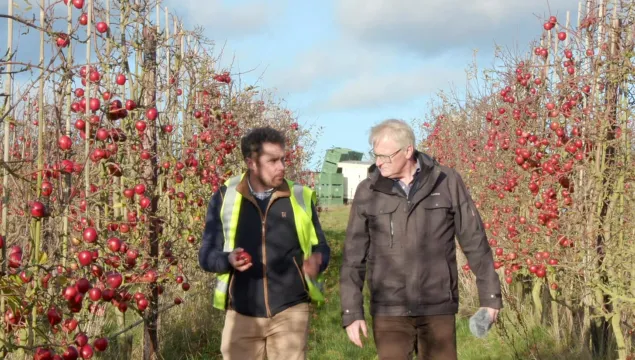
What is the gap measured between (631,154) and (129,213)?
141 inches

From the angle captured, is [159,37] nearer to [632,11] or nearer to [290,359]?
[290,359]

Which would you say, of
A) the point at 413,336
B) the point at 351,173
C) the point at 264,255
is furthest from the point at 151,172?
the point at 351,173

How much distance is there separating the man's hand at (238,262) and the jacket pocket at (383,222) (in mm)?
668

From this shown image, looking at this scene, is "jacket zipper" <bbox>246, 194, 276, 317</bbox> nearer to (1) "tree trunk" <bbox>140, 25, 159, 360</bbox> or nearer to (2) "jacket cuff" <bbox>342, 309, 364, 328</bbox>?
(2) "jacket cuff" <bbox>342, 309, 364, 328</bbox>

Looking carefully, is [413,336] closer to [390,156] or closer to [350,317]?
[350,317]

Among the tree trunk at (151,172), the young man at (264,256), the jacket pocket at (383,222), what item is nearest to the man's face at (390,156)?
the jacket pocket at (383,222)

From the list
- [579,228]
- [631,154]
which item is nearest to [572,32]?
[631,154]

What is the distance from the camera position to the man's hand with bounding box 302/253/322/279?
3991 millimetres

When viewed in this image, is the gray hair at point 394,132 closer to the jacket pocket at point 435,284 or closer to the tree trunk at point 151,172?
the jacket pocket at point 435,284

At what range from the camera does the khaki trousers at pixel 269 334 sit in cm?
400

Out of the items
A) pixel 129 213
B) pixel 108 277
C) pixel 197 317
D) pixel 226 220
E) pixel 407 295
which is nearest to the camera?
pixel 108 277

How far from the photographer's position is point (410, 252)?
384 cm

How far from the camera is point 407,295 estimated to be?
3830 mm

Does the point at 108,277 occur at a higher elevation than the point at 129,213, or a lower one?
lower
